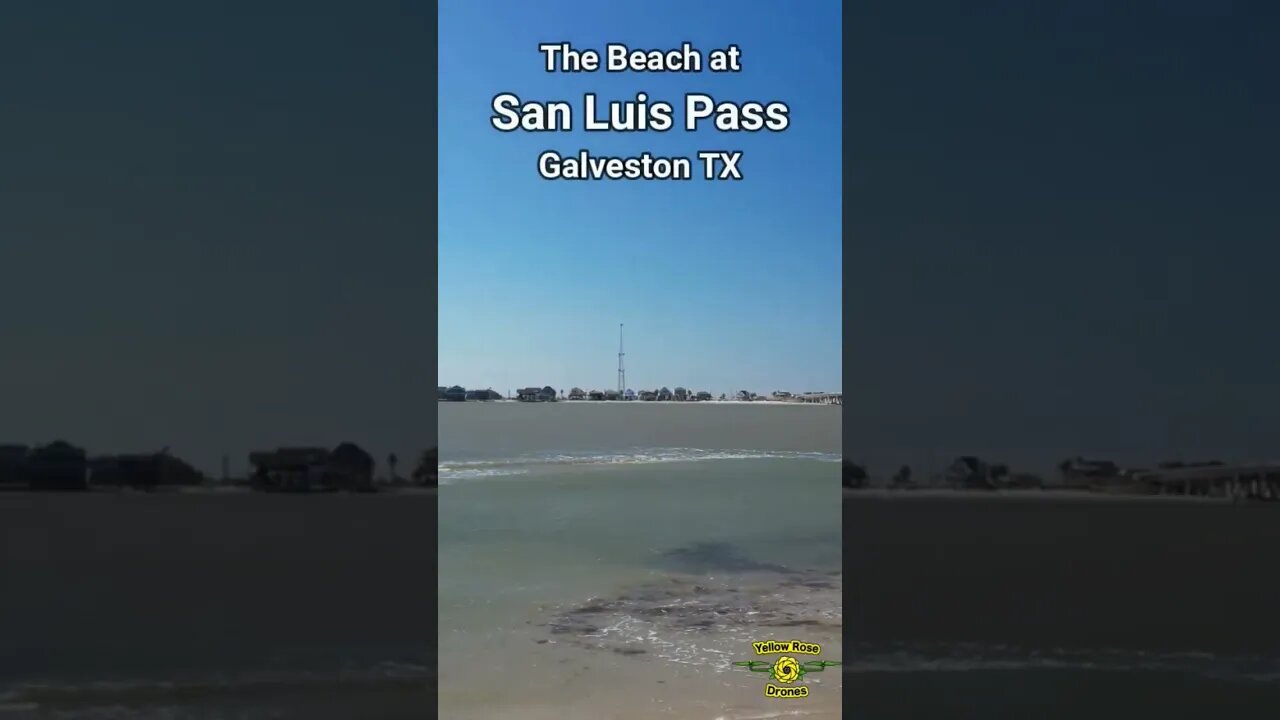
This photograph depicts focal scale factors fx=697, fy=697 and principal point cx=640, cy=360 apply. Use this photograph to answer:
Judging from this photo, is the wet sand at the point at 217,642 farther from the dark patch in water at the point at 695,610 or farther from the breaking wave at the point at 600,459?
the breaking wave at the point at 600,459

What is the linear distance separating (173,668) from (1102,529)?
7.40m

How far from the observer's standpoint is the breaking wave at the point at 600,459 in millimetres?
15805

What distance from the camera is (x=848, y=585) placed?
418cm

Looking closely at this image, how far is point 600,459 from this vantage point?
58.9ft

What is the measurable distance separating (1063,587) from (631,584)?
386cm

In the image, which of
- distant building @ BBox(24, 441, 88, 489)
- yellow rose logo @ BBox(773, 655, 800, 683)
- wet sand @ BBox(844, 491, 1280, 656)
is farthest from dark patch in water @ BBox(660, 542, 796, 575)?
distant building @ BBox(24, 441, 88, 489)

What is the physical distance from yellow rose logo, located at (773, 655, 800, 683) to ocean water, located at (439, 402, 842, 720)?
0.10 m

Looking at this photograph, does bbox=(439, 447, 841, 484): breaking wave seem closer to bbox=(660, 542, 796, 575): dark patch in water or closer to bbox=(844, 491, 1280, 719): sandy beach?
bbox=(660, 542, 796, 575): dark patch in water

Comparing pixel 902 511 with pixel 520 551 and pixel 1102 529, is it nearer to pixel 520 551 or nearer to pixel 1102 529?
pixel 1102 529

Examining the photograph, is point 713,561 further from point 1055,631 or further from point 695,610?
point 1055,631

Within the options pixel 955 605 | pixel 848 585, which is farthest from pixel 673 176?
pixel 955 605

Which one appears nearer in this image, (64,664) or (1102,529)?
(64,664)

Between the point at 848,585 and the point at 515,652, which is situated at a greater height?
the point at 848,585

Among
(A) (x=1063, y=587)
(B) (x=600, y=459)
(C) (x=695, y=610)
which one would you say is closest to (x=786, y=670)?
(C) (x=695, y=610)
